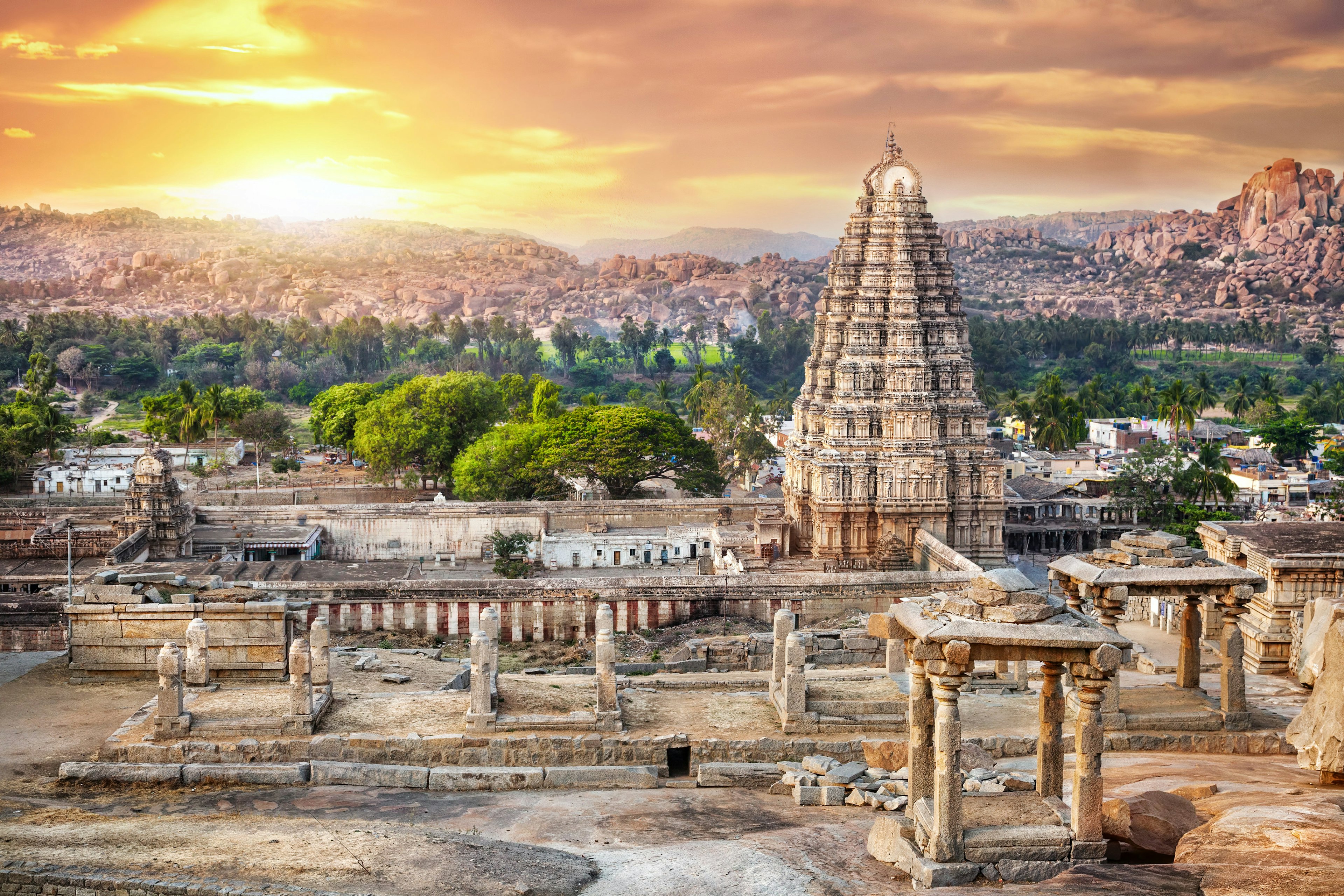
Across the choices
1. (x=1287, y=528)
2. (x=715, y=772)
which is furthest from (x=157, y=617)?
(x=1287, y=528)

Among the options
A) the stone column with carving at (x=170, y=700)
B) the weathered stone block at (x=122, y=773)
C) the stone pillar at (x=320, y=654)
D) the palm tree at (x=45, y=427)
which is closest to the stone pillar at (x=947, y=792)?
the stone pillar at (x=320, y=654)

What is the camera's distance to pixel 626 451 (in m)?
50.2

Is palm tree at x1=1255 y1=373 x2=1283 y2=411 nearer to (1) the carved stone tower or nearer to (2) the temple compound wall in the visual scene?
(2) the temple compound wall

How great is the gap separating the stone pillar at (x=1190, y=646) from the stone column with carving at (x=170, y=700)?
14710 millimetres

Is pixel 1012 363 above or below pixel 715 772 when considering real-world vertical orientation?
above

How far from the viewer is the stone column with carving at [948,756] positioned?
13734 millimetres

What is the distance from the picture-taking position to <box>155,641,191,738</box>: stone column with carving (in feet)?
61.7

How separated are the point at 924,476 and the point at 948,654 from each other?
27784 millimetres

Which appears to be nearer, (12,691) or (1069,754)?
(1069,754)

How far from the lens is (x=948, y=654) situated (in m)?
14.0

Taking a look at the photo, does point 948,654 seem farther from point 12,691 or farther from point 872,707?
point 12,691

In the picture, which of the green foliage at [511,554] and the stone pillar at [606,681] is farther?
the green foliage at [511,554]

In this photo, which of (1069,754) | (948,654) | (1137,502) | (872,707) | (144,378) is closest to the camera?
(948,654)

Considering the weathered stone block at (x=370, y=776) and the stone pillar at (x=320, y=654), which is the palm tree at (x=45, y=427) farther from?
the weathered stone block at (x=370, y=776)
